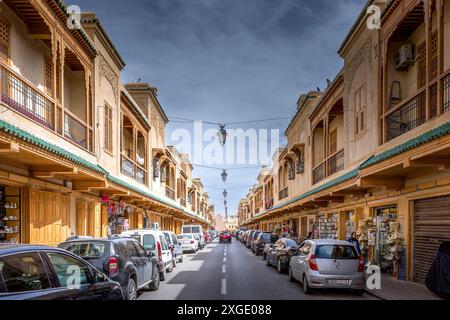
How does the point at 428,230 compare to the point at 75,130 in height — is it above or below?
below

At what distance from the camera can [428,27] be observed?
13.4 m

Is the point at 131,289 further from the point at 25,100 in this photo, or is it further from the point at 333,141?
the point at 333,141

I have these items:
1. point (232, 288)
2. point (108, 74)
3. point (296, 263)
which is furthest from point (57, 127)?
point (296, 263)

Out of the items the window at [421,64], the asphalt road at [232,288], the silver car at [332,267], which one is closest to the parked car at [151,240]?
the asphalt road at [232,288]

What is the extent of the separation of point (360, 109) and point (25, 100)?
45.1 ft

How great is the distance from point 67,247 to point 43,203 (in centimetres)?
429

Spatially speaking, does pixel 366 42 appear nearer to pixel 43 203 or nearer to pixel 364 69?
pixel 364 69

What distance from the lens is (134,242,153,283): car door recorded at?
482 inches

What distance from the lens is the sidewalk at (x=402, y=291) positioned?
38.4 ft

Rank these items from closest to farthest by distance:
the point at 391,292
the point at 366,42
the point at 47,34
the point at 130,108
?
the point at 391,292
the point at 47,34
the point at 366,42
the point at 130,108

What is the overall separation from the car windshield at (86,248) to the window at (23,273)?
15.8 ft

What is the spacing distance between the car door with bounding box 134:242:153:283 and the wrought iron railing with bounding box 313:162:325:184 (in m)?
16.7

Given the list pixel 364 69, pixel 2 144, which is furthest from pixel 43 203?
pixel 364 69

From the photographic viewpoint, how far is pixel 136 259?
11.6 meters
